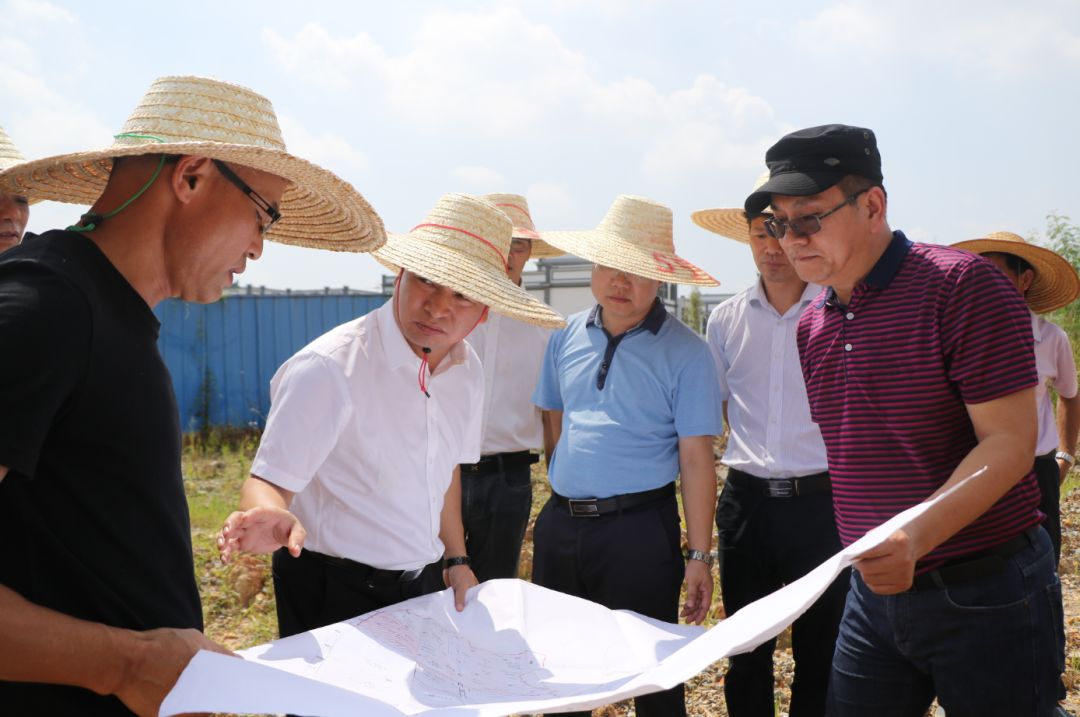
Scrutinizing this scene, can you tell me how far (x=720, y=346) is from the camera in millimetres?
3889

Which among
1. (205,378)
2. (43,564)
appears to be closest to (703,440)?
(43,564)

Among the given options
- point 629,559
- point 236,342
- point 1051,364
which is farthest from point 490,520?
point 236,342

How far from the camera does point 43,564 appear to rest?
4.40 ft

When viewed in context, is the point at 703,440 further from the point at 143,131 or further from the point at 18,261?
the point at 18,261

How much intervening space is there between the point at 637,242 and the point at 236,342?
10263 millimetres

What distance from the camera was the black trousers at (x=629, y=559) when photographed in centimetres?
335

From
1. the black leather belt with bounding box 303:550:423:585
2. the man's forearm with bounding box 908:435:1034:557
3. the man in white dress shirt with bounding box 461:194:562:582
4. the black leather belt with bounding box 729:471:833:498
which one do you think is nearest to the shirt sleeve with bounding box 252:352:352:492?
the black leather belt with bounding box 303:550:423:585

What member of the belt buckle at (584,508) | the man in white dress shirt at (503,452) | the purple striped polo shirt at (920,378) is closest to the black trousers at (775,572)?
the belt buckle at (584,508)

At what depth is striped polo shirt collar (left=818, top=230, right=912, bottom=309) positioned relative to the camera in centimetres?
233

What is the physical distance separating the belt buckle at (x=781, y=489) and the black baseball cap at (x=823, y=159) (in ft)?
4.78

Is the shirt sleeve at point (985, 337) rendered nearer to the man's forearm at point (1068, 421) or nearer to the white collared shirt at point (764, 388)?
the white collared shirt at point (764, 388)

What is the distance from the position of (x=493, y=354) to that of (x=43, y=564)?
3.23 metres

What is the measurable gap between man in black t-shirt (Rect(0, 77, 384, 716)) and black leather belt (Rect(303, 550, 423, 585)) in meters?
0.85

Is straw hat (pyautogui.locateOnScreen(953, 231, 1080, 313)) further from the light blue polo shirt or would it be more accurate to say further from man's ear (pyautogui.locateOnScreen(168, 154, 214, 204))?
man's ear (pyautogui.locateOnScreen(168, 154, 214, 204))
